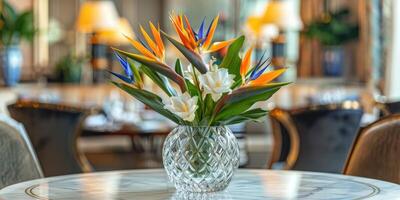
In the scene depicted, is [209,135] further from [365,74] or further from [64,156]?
[365,74]

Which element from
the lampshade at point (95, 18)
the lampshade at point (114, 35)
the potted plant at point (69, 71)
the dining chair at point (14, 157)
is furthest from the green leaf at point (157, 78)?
the potted plant at point (69, 71)

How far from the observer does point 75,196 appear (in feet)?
6.86

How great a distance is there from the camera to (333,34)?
8766 millimetres

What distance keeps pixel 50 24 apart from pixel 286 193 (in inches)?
399

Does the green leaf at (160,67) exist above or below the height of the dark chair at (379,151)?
above

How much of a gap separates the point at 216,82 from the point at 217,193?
0.91ft

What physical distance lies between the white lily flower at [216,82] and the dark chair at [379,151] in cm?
75

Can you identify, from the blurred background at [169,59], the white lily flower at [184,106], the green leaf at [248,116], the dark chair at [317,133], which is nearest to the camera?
the white lily flower at [184,106]

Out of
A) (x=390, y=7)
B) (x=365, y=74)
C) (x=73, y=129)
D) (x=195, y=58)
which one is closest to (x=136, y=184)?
(x=195, y=58)

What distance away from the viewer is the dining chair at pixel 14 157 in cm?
269

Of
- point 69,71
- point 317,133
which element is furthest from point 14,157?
point 69,71

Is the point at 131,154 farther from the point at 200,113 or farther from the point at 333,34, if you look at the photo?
the point at 200,113

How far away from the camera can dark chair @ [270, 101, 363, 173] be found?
424cm

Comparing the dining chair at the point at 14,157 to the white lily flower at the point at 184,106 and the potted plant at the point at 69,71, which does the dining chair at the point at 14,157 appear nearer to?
the white lily flower at the point at 184,106
